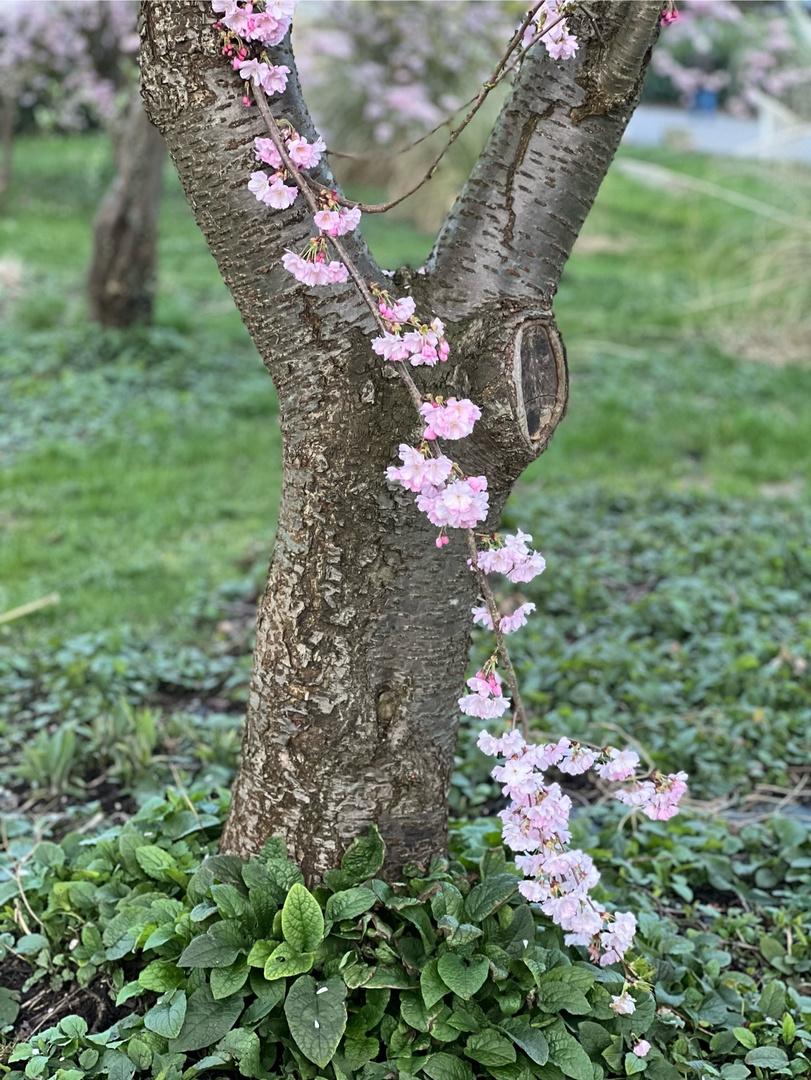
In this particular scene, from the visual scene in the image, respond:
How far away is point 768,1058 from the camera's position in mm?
1787

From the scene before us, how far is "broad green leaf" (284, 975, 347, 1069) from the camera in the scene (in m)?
1.60

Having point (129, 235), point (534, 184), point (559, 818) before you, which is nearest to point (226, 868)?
point (559, 818)

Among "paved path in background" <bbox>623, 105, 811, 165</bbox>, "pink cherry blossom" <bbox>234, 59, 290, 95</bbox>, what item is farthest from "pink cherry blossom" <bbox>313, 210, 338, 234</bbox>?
"paved path in background" <bbox>623, 105, 811, 165</bbox>

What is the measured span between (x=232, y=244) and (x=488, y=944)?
1.28 meters

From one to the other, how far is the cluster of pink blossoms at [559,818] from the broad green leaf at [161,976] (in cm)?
63

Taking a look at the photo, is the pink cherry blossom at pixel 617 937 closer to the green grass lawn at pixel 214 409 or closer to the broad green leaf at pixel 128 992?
the broad green leaf at pixel 128 992

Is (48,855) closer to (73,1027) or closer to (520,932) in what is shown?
(73,1027)

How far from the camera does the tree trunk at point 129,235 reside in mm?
6410

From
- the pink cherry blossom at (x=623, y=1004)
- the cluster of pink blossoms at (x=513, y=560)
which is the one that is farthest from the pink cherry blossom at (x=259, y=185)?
the pink cherry blossom at (x=623, y=1004)

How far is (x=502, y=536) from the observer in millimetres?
1663

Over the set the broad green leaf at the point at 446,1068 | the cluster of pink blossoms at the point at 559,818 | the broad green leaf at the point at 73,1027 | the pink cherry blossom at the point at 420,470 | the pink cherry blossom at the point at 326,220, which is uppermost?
the pink cherry blossom at the point at 326,220

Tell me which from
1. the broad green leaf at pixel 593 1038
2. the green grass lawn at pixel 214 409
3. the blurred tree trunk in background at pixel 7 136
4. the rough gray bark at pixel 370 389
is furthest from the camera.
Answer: the blurred tree trunk in background at pixel 7 136

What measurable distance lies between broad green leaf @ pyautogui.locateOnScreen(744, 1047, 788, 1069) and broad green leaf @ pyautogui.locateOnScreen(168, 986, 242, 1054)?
3.00 feet

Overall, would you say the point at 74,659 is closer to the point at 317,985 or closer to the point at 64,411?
the point at 317,985
